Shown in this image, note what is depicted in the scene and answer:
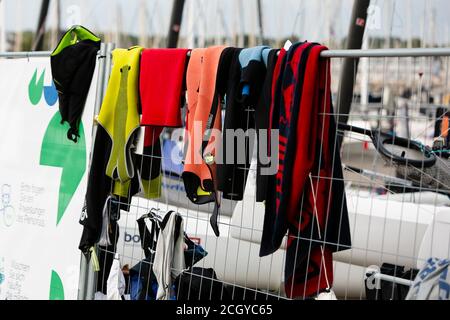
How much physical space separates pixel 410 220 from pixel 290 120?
1.79 metres

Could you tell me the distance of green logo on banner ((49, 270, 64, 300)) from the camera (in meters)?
3.27

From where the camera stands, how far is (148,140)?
9.46 ft

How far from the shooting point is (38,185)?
11.2ft

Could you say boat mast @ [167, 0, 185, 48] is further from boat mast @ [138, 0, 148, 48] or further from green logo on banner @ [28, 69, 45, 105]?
green logo on banner @ [28, 69, 45, 105]

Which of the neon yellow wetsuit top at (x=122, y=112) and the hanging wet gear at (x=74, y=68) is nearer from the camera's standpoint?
the neon yellow wetsuit top at (x=122, y=112)

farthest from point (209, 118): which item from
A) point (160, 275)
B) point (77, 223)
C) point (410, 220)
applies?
point (410, 220)

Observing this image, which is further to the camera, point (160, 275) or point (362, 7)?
point (362, 7)

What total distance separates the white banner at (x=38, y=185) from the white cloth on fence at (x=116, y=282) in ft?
0.92

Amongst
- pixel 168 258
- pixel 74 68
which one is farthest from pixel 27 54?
pixel 168 258

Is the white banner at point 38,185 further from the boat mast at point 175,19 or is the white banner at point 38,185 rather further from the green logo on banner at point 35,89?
the boat mast at point 175,19

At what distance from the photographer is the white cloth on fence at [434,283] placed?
201 cm

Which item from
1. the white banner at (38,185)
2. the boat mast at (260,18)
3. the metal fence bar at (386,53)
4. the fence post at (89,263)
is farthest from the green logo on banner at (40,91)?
the boat mast at (260,18)
